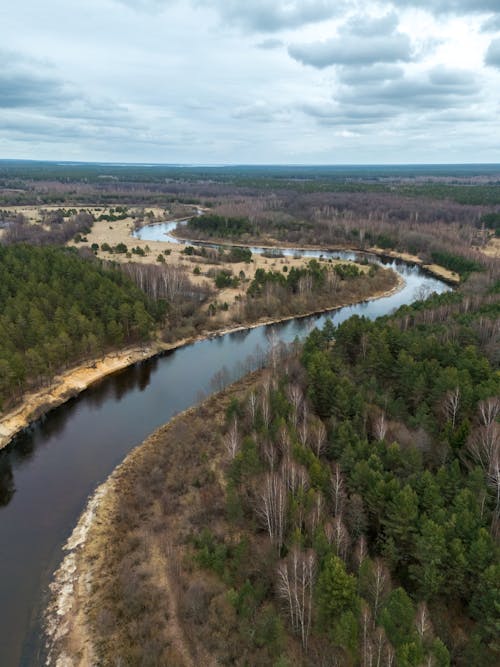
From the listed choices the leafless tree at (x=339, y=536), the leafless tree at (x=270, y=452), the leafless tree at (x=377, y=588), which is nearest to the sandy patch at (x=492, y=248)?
the leafless tree at (x=270, y=452)

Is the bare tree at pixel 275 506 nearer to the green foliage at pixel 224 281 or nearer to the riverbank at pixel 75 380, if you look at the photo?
the riverbank at pixel 75 380

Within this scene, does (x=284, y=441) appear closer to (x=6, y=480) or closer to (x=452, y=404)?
(x=452, y=404)

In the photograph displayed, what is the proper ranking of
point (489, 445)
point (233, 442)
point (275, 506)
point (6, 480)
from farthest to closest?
point (6, 480)
point (233, 442)
point (489, 445)
point (275, 506)

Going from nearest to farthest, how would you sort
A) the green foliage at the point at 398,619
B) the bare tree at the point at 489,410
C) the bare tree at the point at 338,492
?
the green foliage at the point at 398,619, the bare tree at the point at 338,492, the bare tree at the point at 489,410

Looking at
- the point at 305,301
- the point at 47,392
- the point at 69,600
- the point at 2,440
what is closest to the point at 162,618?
the point at 69,600

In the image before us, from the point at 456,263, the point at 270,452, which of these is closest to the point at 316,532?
the point at 270,452
